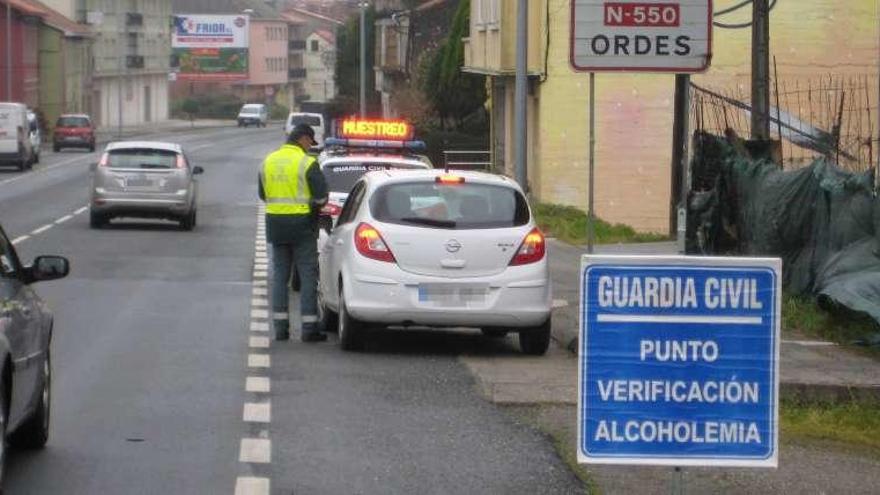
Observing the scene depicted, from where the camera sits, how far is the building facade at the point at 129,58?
111125mm

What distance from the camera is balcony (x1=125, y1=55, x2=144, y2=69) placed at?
383 ft

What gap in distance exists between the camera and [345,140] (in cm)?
2494

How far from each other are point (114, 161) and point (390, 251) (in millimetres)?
18214

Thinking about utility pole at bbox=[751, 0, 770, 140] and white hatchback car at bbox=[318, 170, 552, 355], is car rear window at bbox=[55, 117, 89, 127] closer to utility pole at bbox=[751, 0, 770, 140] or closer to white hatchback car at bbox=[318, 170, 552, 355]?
utility pole at bbox=[751, 0, 770, 140]

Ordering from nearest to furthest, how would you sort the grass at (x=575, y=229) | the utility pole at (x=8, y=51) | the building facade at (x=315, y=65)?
the grass at (x=575, y=229) < the utility pole at (x=8, y=51) < the building facade at (x=315, y=65)

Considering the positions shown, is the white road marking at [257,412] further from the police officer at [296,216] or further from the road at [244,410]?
the police officer at [296,216]

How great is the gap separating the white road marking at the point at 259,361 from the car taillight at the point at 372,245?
1121 mm

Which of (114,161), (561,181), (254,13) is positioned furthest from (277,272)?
(254,13)

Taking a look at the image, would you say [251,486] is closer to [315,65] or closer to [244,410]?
[244,410]

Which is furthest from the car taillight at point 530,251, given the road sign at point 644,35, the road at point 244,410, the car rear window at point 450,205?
the road sign at point 644,35

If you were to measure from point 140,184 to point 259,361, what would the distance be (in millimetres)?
18012

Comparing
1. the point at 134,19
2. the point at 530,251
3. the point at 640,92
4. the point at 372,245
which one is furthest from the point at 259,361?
the point at 134,19

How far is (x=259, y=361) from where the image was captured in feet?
44.7

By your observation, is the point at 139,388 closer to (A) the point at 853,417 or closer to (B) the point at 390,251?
(B) the point at 390,251
